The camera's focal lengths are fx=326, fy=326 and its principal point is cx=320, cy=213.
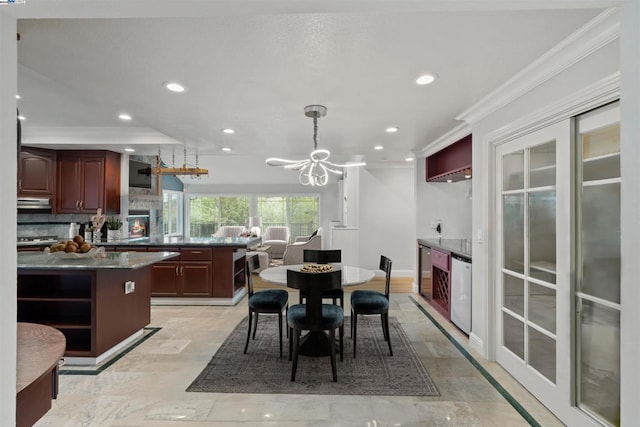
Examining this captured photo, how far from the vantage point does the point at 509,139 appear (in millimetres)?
2650

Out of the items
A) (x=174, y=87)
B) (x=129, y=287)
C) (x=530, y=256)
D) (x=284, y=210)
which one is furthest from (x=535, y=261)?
(x=284, y=210)

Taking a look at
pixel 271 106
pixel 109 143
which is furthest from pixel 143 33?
pixel 109 143

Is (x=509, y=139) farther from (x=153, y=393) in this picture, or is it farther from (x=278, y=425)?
(x=153, y=393)

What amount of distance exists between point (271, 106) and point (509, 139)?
208 cm

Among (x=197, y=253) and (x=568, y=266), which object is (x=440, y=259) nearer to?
(x=568, y=266)

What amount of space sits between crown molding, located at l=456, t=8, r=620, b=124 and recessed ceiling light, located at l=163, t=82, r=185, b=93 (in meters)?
2.50

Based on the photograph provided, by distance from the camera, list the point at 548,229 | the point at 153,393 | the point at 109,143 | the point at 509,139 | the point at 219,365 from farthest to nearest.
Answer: the point at 109,143
the point at 219,365
the point at 509,139
the point at 153,393
the point at 548,229

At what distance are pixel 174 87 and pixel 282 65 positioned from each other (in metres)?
0.99

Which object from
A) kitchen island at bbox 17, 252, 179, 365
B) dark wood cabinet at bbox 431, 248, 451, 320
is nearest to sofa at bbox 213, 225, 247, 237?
kitchen island at bbox 17, 252, 179, 365

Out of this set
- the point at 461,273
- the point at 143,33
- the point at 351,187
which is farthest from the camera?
the point at 351,187

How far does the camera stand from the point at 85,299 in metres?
2.92

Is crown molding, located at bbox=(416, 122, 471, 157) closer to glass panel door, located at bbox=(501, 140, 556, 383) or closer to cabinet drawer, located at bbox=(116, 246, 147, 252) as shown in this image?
glass panel door, located at bbox=(501, 140, 556, 383)

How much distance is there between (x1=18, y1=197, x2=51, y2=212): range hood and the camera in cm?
482

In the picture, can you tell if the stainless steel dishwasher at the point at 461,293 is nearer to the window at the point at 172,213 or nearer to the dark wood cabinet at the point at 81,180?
the dark wood cabinet at the point at 81,180
